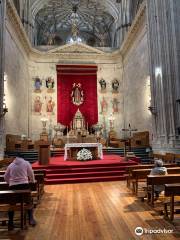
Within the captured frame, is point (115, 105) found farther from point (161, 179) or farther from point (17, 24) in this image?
point (161, 179)

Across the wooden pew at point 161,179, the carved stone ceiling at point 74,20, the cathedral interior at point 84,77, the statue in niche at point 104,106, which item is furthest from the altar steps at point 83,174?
the carved stone ceiling at point 74,20

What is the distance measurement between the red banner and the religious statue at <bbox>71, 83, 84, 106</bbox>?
0.64ft

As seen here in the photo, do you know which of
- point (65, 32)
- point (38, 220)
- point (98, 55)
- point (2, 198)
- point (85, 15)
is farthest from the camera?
point (65, 32)

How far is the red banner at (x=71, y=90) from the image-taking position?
23328 millimetres

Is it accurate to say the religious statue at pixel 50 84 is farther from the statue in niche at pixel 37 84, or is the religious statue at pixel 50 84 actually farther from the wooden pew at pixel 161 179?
the wooden pew at pixel 161 179

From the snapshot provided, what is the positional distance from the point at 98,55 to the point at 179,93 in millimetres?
12909

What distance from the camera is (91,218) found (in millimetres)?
4734

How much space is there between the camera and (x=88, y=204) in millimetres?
5848

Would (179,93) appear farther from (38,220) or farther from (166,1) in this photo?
(38,220)

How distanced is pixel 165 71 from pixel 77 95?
11.1 meters

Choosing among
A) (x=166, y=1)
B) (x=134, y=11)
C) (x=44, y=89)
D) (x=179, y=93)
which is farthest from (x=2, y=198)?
(x=134, y=11)

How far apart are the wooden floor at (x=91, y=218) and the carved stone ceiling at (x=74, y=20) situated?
21278 millimetres

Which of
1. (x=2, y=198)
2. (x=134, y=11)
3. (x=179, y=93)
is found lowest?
(x=2, y=198)

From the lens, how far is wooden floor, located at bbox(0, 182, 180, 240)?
3.82 meters
